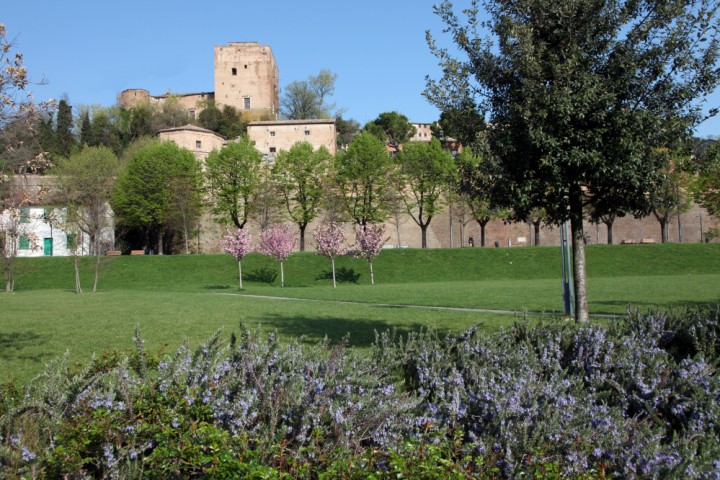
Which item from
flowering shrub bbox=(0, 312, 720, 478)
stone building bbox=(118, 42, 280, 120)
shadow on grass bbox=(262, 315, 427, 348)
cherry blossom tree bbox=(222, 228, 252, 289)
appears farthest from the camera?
stone building bbox=(118, 42, 280, 120)

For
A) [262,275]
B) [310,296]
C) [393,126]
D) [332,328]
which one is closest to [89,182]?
[262,275]

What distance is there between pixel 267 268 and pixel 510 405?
4129 centimetres

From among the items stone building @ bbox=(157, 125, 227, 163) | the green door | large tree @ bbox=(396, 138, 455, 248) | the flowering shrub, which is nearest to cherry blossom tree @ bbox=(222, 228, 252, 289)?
large tree @ bbox=(396, 138, 455, 248)

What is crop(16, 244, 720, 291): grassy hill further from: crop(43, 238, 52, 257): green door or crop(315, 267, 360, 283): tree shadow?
crop(43, 238, 52, 257): green door

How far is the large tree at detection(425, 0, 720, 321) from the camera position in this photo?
815cm

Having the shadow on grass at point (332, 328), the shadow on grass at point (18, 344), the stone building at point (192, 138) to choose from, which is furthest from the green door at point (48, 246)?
the shadow on grass at point (18, 344)

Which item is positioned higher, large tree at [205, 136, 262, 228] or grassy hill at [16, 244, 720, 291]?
large tree at [205, 136, 262, 228]

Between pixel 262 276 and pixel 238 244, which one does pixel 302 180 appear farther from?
pixel 238 244

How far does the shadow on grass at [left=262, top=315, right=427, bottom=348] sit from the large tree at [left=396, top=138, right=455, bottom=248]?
40.9m

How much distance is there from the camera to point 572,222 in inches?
365

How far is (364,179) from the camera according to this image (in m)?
56.0

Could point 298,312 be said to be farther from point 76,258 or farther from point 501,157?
point 76,258

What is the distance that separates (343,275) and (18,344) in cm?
3275

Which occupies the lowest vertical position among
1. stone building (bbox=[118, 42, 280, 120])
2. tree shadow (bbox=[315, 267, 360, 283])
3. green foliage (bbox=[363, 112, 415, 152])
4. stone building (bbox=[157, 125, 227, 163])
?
tree shadow (bbox=[315, 267, 360, 283])
